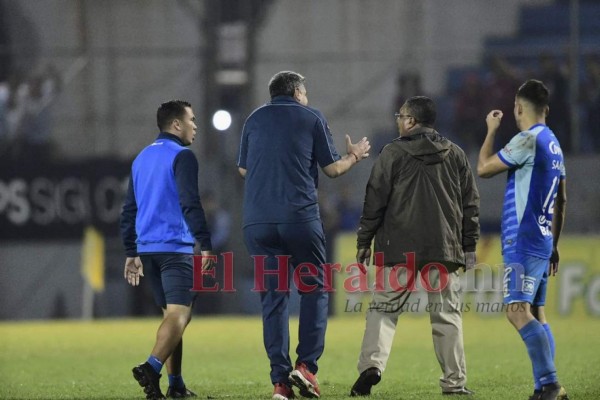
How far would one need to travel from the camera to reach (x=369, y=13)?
22.3 m

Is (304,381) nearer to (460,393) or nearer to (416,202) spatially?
(460,393)

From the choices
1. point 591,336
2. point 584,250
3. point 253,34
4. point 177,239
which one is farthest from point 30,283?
point 177,239

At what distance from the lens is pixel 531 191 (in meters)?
7.56

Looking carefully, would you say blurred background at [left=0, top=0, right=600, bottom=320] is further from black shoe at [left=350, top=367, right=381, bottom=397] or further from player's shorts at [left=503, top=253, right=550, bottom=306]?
player's shorts at [left=503, top=253, right=550, bottom=306]

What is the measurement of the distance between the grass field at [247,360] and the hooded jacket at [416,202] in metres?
1.00

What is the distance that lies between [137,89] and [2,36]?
8.60 ft

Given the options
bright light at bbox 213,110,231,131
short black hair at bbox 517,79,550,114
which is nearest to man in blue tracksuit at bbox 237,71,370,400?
short black hair at bbox 517,79,550,114

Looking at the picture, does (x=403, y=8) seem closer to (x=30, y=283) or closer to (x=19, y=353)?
(x=30, y=283)

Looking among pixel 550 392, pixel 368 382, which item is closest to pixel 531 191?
pixel 550 392

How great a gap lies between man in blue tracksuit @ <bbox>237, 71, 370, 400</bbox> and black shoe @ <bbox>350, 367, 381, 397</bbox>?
28 cm

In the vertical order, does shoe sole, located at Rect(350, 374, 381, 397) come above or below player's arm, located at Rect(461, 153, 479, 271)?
below

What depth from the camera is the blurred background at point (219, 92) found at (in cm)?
2030

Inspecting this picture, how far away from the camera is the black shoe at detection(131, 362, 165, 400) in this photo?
7580 millimetres

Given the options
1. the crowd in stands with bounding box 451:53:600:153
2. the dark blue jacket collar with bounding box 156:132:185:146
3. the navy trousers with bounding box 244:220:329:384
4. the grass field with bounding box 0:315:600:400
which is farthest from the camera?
the crowd in stands with bounding box 451:53:600:153
